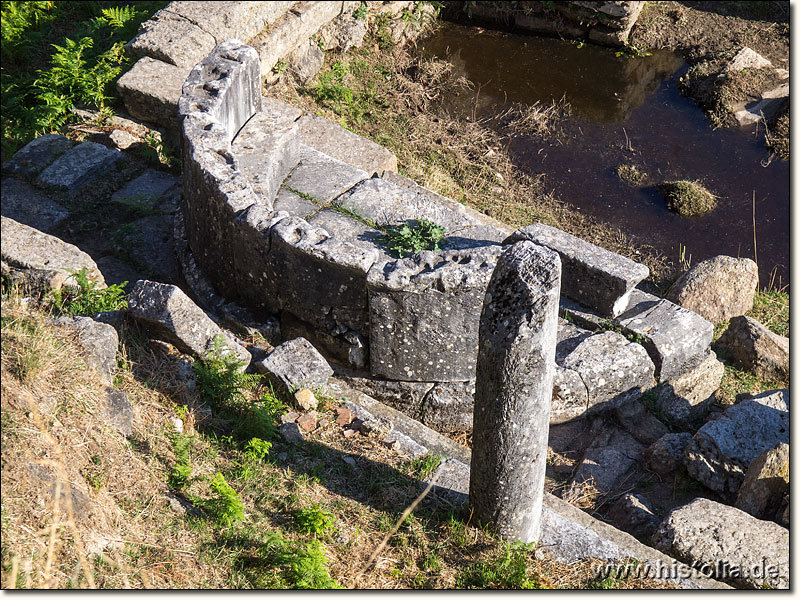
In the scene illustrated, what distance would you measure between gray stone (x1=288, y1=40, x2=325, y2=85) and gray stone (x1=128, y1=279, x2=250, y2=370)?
18.5 ft

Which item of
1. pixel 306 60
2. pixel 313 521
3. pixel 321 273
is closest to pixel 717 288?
pixel 321 273

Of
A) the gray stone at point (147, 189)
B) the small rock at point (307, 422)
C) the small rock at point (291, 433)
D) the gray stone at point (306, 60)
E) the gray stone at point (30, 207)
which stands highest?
the gray stone at point (306, 60)

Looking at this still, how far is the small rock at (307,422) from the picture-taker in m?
5.85

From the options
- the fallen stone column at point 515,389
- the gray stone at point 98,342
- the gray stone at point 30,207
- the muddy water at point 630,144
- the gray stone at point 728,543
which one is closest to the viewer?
the fallen stone column at point 515,389

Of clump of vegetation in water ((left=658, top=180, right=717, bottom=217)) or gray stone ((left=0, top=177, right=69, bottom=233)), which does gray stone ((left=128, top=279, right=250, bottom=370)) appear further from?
clump of vegetation in water ((left=658, top=180, right=717, bottom=217))

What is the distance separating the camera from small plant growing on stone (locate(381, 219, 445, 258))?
22.6 feet

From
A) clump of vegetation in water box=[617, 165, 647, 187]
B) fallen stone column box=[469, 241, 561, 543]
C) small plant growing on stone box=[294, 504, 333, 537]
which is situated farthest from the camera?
clump of vegetation in water box=[617, 165, 647, 187]

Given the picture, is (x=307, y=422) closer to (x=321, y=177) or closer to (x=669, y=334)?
(x=321, y=177)

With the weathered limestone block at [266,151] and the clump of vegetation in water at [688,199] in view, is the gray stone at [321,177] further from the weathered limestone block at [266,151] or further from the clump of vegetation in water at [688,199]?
the clump of vegetation in water at [688,199]

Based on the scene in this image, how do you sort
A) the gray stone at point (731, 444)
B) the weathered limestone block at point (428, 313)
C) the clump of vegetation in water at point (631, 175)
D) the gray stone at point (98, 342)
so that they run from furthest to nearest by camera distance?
the clump of vegetation in water at point (631, 175) < the gray stone at point (731, 444) < the weathered limestone block at point (428, 313) < the gray stone at point (98, 342)

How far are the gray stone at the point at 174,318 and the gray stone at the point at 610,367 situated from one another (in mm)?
2773

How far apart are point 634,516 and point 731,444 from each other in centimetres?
101

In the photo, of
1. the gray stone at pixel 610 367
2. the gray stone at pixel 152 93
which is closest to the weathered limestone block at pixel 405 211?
the gray stone at pixel 610 367

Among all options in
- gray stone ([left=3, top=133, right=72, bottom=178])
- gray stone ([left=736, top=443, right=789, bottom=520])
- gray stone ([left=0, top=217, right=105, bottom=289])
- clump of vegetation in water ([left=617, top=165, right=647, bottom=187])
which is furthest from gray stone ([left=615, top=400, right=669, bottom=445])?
gray stone ([left=3, top=133, right=72, bottom=178])
